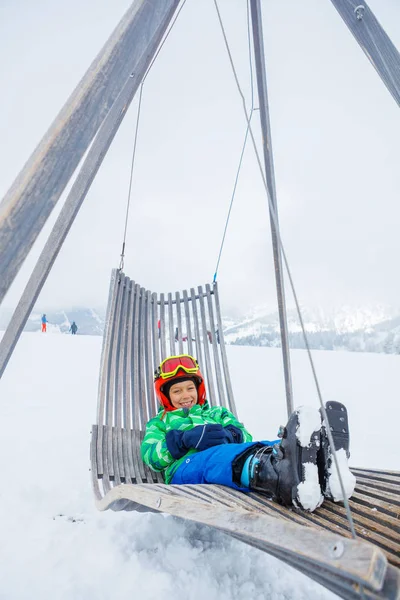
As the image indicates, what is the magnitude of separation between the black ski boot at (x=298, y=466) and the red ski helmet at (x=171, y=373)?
150 cm

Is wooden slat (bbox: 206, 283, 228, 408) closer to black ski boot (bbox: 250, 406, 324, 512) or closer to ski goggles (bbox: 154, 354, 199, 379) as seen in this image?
ski goggles (bbox: 154, 354, 199, 379)

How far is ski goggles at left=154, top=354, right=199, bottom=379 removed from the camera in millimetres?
3170

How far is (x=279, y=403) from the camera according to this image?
18.9 ft

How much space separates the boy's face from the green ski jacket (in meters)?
0.07

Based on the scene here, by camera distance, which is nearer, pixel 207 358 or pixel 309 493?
pixel 309 493

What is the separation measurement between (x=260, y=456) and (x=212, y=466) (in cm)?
27

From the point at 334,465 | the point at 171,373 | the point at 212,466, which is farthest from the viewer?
the point at 171,373

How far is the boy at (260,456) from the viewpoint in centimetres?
163

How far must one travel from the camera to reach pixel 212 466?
2025 millimetres

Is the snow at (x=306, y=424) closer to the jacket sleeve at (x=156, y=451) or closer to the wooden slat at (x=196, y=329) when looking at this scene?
the jacket sleeve at (x=156, y=451)

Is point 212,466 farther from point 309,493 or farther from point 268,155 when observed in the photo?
point 268,155

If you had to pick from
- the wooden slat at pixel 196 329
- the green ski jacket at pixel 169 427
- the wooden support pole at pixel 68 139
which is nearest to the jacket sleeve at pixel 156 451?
the green ski jacket at pixel 169 427

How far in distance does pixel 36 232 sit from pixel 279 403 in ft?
16.8

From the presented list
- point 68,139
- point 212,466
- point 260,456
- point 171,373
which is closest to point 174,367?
point 171,373
